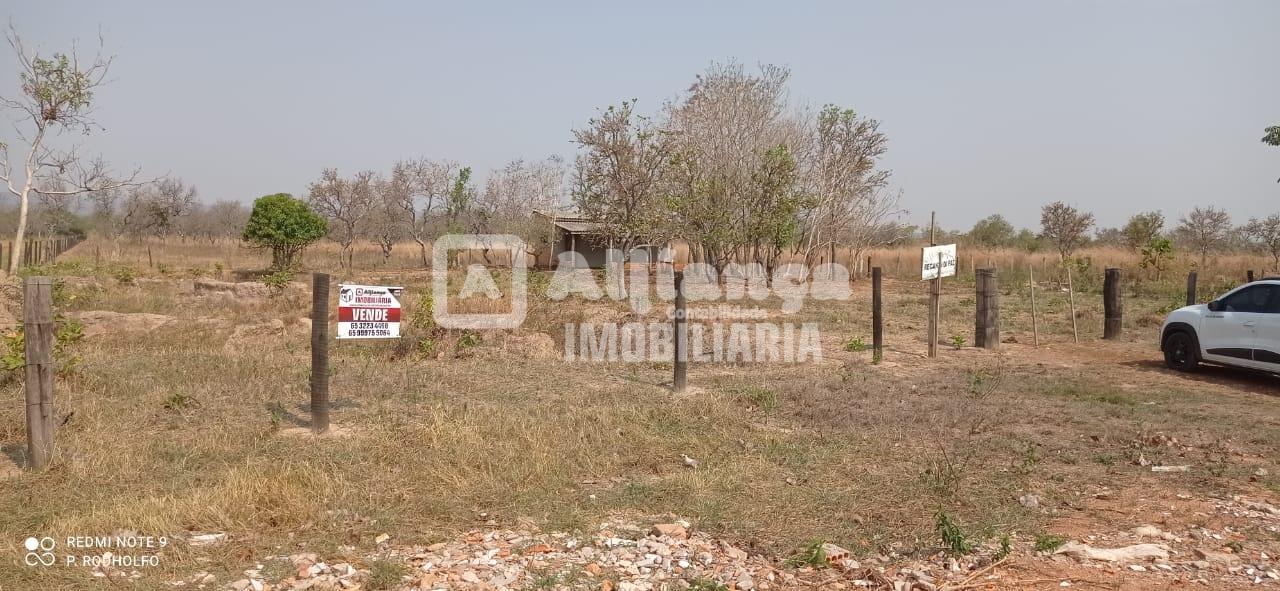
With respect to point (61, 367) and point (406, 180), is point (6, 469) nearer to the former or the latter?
point (61, 367)

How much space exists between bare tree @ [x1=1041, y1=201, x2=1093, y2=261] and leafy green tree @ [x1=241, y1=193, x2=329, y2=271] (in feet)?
103

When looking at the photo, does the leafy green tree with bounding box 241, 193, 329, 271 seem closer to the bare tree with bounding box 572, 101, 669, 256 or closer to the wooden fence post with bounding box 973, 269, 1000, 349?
the bare tree with bounding box 572, 101, 669, 256

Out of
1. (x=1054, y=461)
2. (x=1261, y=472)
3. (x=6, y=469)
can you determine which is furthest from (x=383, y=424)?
(x=1261, y=472)

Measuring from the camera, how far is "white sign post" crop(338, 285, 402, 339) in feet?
21.9

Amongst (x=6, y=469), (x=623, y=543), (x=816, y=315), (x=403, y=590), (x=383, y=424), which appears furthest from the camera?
(x=816, y=315)

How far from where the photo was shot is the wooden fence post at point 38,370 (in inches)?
213

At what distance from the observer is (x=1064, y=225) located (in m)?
35.1

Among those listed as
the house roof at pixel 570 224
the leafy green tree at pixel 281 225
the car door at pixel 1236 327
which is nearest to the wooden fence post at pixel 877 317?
the car door at pixel 1236 327

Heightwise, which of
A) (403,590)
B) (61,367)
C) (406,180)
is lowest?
(403,590)

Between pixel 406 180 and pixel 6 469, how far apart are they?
34380 millimetres

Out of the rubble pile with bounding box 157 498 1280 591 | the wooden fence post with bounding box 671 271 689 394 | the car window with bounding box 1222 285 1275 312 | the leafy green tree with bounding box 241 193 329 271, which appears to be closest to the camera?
the rubble pile with bounding box 157 498 1280 591

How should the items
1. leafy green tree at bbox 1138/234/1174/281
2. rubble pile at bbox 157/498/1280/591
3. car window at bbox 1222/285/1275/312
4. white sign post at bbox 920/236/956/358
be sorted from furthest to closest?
1. leafy green tree at bbox 1138/234/1174/281
2. white sign post at bbox 920/236/956/358
3. car window at bbox 1222/285/1275/312
4. rubble pile at bbox 157/498/1280/591

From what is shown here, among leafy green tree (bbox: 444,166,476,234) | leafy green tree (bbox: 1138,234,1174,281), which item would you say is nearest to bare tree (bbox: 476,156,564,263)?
leafy green tree (bbox: 444,166,476,234)

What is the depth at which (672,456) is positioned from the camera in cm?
626
